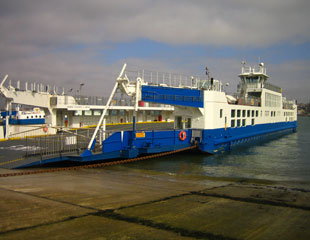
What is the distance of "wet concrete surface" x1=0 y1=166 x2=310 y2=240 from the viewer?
5850 mm

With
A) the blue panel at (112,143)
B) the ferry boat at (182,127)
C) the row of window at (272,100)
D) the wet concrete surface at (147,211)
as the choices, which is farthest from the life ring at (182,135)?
the row of window at (272,100)

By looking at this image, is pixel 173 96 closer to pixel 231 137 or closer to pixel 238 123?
pixel 231 137

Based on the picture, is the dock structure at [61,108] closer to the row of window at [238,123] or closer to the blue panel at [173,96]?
the blue panel at [173,96]

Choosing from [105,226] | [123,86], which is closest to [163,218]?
[105,226]

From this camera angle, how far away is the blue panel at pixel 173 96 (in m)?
18.4

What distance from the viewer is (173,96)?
19.7m

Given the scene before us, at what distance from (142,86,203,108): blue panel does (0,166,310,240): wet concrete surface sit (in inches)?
339

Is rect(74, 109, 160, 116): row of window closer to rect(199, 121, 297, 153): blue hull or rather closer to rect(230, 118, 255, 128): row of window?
rect(199, 121, 297, 153): blue hull

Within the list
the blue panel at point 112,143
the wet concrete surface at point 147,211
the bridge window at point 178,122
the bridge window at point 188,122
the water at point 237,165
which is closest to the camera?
the wet concrete surface at point 147,211

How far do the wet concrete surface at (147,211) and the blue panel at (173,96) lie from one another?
28.2 ft

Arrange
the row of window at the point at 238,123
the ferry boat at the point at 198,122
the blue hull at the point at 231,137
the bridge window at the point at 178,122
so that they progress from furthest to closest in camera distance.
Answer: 1. the row of window at the point at 238,123
2. the bridge window at the point at 178,122
3. the blue hull at the point at 231,137
4. the ferry boat at the point at 198,122

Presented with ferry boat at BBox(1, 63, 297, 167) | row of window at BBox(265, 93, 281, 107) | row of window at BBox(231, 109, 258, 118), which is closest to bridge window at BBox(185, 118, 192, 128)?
ferry boat at BBox(1, 63, 297, 167)

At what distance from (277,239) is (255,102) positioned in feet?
94.4

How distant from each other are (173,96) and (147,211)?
13157 mm
